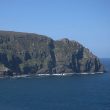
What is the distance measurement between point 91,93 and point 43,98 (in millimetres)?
25284

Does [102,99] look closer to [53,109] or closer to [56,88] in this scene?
[53,109]

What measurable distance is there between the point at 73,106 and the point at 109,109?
507 inches

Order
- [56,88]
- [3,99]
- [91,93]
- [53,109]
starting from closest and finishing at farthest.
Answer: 1. [53,109]
2. [3,99]
3. [91,93]
4. [56,88]

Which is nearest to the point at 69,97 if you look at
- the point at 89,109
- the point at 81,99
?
the point at 81,99

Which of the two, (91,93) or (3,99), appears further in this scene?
(91,93)

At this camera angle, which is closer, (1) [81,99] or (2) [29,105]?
(2) [29,105]

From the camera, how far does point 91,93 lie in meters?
172

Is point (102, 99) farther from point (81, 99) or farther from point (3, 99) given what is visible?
point (3, 99)

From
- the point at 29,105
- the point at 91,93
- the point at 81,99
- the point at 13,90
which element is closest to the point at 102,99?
the point at 81,99

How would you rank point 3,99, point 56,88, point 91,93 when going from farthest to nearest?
point 56,88 → point 91,93 → point 3,99

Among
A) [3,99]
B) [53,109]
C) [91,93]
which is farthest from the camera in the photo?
[91,93]

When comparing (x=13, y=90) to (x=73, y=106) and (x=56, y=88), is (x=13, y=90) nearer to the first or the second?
(x=56, y=88)

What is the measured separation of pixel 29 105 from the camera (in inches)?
5458

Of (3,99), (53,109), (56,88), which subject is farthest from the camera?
(56,88)
